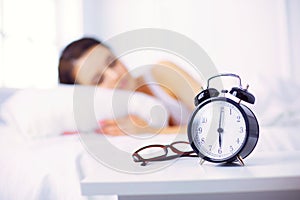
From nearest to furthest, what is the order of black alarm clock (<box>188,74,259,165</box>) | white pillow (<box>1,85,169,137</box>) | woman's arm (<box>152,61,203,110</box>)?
black alarm clock (<box>188,74,259,165</box>) < white pillow (<box>1,85,169,137</box>) < woman's arm (<box>152,61,203,110</box>)

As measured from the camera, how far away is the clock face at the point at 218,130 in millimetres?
617

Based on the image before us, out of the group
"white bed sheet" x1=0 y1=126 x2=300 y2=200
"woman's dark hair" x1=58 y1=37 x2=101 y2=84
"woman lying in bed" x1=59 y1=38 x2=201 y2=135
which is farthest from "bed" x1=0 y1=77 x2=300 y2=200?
"woman's dark hair" x1=58 y1=37 x2=101 y2=84

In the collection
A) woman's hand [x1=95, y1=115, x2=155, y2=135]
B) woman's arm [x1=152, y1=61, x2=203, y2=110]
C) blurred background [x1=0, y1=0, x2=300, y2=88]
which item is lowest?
woman's hand [x1=95, y1=115, x2=155, y2=135]

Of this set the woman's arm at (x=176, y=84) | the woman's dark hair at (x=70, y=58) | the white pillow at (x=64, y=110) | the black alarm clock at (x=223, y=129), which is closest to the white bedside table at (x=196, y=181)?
the black alarm clock at (x=223, y=129)

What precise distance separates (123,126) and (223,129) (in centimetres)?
78

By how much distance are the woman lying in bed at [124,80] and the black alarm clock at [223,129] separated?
28.2 inches

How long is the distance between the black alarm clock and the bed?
0.30m

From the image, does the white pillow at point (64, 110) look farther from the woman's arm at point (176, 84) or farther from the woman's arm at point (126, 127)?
the woman's arm at point (176, 84)

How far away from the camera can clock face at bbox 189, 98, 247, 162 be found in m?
0.62

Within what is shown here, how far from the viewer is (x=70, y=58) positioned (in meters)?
2.08

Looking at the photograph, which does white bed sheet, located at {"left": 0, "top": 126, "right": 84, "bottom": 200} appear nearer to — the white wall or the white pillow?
the white pillow

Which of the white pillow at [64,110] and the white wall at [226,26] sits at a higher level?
the white wall at [226,26]

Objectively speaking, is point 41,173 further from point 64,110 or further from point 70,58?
point 70,58

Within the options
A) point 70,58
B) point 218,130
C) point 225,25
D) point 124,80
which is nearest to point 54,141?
point 218,130
